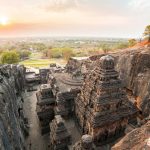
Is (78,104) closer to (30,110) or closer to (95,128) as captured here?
(95,128)

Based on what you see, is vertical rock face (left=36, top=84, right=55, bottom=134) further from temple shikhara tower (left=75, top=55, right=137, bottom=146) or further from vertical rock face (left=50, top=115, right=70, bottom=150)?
temple shikhara tower (left=75, top=55, right=137, bottom=146)

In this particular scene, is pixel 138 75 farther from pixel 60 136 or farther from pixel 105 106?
pixel 60 136

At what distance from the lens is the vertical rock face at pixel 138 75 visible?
22.6 metres

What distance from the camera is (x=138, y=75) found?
1022 inches

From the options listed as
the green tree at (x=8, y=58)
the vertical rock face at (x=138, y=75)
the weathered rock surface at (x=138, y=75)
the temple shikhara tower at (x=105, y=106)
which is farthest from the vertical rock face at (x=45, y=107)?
the green tree at (x=8, y=58)

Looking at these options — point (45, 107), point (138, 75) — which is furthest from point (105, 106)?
point (138, 75)

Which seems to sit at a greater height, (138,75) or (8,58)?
(138,75)

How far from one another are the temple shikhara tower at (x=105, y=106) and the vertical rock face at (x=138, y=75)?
24.3 ft

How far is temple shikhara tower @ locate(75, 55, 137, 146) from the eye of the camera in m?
15.3

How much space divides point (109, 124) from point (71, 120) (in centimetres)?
639

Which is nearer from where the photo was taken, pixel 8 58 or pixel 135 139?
pixel 135 139

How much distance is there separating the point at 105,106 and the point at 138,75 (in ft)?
44.2

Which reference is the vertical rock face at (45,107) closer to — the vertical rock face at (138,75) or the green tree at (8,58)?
the vertical rock face at (138,75)

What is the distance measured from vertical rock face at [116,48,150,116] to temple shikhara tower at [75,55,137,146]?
7404mm
